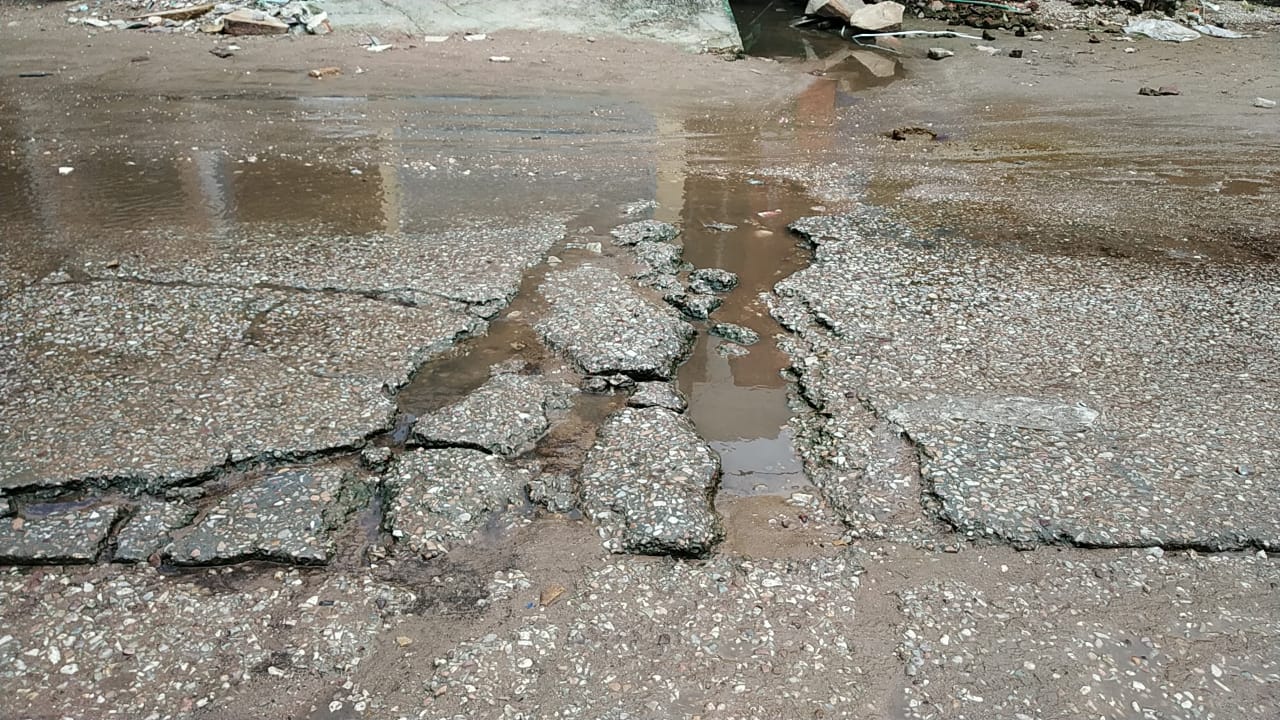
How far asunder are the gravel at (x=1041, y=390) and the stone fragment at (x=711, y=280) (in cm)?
27

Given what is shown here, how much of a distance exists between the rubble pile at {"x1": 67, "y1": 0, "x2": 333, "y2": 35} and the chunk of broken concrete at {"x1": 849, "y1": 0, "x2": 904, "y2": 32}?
603 cm

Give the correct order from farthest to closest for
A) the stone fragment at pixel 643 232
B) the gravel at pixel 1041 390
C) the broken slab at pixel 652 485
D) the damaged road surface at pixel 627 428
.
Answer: the stone fragment at pixel 643 232, the gravel at pixel 1041 390, the broken slab at pixel 652 485, the damaged road surface at pixel 627 428

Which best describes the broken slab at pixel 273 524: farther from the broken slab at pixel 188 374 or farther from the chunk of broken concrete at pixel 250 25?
the chunk of broken concrete at pixel 250 25

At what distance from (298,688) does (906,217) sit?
4.16m

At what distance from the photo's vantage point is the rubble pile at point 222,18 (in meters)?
9.30

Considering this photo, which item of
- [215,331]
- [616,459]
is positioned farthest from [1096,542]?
[215,331]

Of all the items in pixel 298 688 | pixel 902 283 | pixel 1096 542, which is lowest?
pixel 298 688

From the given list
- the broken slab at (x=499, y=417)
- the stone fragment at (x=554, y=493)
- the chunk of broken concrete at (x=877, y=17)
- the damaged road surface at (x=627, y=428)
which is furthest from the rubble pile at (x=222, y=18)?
the stone fragment at (x=554, y=493)

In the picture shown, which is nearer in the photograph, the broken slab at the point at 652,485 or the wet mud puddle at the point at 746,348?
the broken slab at the point at 652,485

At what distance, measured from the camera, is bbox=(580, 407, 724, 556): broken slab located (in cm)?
262

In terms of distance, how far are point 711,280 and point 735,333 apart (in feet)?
1.84

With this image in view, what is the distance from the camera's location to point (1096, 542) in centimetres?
263

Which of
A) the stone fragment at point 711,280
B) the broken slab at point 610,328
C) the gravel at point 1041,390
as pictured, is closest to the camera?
the gravel at point 1041,390

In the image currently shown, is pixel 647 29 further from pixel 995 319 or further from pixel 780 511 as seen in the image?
pixel 780 511
